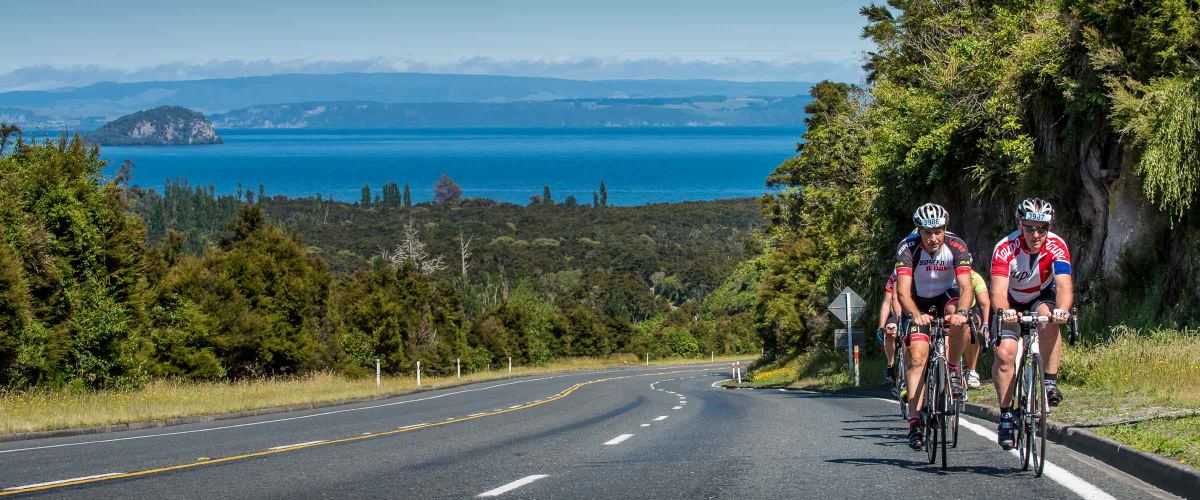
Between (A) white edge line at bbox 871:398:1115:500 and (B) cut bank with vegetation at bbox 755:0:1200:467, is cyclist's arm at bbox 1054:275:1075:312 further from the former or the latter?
(B) cut bank with vegetation at bbox 755:0:1200:467

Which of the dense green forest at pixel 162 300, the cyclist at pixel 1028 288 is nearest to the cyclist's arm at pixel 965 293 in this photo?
the cyclist at pixel 1028 288

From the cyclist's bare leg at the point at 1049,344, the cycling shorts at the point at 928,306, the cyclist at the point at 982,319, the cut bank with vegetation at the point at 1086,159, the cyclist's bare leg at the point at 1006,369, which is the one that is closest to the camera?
the cyclist's bare leg at the point at 1006,369

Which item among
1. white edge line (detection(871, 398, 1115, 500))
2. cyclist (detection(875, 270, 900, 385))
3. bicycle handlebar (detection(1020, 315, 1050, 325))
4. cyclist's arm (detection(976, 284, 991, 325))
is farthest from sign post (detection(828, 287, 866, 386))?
Answer: bicycle handlebar (detection(1020, 315, 1050, 325))

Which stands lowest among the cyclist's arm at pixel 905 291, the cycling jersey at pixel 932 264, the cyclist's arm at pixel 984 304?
the cyclist's arm at pixel 984 304

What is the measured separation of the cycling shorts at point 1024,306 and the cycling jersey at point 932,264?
18.4 inches

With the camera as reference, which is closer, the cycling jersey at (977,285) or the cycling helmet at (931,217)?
the cycling helmet at (931,217)

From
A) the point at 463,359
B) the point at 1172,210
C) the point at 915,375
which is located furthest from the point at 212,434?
the point at 463,359

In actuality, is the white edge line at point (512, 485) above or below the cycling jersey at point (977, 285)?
below

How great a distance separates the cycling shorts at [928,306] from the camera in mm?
9930

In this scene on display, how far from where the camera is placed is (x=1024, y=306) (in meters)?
9.51

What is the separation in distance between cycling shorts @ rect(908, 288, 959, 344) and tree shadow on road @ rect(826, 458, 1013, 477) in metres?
1.04

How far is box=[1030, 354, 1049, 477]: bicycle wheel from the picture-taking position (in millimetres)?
8789

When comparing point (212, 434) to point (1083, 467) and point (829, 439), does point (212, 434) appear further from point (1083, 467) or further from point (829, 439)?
point (1083, 467)

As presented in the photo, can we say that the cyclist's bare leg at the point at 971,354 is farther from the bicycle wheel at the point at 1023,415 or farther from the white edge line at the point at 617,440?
the white edge line at the point at 617,440
